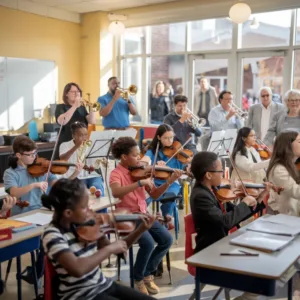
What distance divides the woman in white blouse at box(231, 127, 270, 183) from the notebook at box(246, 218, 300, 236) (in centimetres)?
175

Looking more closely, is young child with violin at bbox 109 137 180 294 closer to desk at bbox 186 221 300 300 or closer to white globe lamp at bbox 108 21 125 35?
desk at bbox 186 221 300 300

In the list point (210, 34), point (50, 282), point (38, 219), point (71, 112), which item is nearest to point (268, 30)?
point (210, 34)

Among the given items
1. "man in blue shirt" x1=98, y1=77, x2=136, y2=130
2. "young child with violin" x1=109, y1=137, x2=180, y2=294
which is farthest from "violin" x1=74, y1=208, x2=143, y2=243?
"man in blue shirt" x1=98, y1=77, x2=136, y2=130

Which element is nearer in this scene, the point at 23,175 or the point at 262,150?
the point at 23,175

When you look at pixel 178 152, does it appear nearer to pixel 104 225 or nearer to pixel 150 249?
pixel 150 249

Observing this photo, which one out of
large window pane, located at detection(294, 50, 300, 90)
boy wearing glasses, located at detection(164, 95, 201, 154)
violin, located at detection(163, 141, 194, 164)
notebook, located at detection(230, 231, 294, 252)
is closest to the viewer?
notebook, located at detection(230, 231, 294, 252)

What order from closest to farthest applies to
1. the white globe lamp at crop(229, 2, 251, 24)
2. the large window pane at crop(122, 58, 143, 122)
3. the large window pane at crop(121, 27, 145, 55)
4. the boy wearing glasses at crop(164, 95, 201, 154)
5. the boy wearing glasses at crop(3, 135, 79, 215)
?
1. the boy wearing glasses at crop(3, 135, 79, 215)
2. the boy wearing glasses at crop(164, 95, 201, 154)
3. the white globe lamp at crop(229, 2, 251, 24)
4. the large window pane at crop(121, 27, 145, 55)
5. the large window pane at crop(122, 58, 143, 122)

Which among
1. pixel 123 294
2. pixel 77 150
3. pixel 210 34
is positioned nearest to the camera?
pixel 123 294

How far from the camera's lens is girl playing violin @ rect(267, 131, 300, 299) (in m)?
3.25

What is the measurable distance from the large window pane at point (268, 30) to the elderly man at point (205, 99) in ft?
2.86

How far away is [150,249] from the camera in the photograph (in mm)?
3053

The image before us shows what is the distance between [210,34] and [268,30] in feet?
3.65

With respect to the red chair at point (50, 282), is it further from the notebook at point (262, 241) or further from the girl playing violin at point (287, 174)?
the girl playing violin at point (287, 174)

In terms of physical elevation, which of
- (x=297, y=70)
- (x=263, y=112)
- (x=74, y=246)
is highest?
(x=297, y=70)
